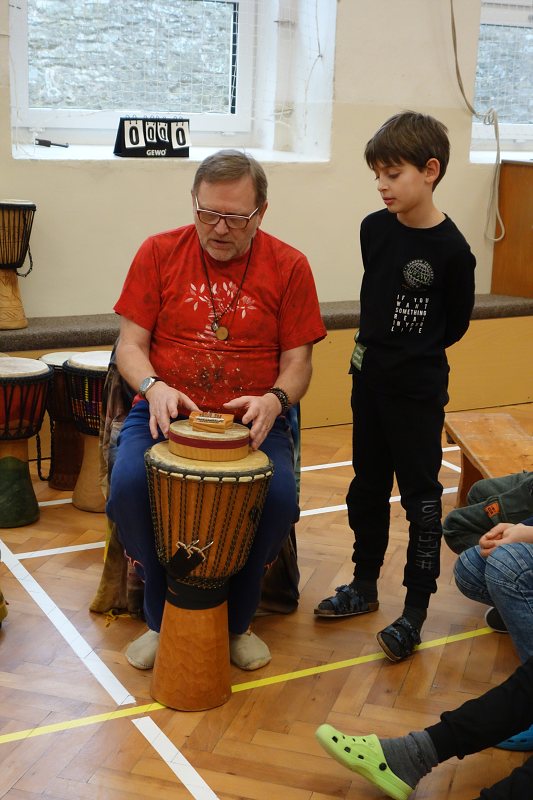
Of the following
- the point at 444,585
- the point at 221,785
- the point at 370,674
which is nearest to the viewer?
the point at 221,785

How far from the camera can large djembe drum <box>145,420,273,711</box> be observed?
2197mm

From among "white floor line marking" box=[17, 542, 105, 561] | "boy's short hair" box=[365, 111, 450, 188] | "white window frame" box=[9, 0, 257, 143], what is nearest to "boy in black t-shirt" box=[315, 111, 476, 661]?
"boy's short hair" box=[365, 111, 450, 188]

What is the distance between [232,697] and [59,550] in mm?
1007

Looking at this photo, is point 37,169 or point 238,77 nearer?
point 37,169

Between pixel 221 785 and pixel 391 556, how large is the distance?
1322mm

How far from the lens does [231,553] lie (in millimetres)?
2277

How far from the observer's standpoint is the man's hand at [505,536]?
2232 millimetres

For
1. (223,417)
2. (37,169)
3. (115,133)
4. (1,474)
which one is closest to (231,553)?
(223,417)

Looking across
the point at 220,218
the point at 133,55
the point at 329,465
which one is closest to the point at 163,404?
the point at 220,218

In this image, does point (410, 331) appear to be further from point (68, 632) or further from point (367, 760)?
point (68, 632)

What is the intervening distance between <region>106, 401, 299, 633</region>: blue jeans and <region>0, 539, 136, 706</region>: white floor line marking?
16 centimetres

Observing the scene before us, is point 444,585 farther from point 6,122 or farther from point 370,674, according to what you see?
point 6,122

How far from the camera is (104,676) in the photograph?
7.97 ft

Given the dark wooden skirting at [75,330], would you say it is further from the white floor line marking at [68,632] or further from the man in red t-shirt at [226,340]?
the man in red t-shirt at [226,340]
